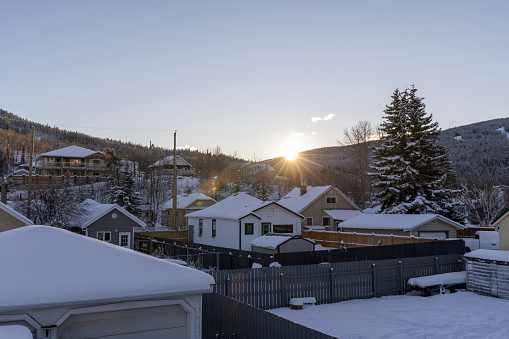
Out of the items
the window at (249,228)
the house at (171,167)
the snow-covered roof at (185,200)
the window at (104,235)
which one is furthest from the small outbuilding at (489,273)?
the house at (171,167)

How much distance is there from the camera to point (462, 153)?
145750mm

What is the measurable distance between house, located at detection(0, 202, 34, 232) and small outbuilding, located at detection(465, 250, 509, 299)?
2354 centimetres

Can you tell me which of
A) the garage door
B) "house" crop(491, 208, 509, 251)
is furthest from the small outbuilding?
the garage door

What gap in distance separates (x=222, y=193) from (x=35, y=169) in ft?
135

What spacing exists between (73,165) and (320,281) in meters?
81.0

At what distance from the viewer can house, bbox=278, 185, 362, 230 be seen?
161ft

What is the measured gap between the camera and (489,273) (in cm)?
1722

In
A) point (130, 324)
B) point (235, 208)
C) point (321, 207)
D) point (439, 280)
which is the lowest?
point (439, 280)

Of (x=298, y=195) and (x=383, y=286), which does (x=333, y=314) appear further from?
(x=298, y=195)

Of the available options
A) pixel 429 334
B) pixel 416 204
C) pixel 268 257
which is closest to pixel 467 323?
pixel 429 334

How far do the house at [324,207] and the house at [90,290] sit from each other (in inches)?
1640

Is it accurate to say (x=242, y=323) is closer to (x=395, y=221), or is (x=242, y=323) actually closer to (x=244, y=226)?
(x=244, y=226)

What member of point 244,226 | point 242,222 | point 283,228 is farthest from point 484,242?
point 242,222

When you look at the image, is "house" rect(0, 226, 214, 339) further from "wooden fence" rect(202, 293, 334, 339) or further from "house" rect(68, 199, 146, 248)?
"house" rect(68, 199, 146, 248)
